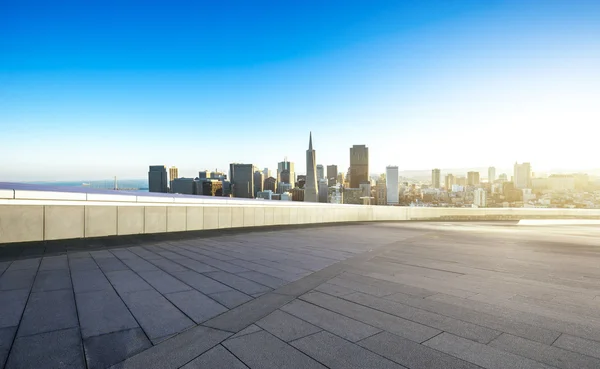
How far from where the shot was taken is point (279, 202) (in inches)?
611

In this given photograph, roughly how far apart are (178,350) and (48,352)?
121 centimetres

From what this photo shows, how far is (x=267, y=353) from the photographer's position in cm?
307

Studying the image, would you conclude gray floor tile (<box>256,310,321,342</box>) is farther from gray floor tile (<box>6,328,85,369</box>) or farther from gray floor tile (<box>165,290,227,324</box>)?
gray floor tile (<box>6,328,85,369</box>)

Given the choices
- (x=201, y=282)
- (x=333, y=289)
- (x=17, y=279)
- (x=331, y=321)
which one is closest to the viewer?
(x=331, y=321)

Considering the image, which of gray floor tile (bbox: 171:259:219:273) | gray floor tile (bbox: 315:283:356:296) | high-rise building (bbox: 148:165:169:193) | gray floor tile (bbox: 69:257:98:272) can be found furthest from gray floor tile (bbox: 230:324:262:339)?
high-rise building (bbox: 148:165:169:193)

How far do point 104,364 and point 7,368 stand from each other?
79cm

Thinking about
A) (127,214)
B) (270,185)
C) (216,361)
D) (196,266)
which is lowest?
(196,266)

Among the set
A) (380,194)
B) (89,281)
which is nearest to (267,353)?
(89,281)

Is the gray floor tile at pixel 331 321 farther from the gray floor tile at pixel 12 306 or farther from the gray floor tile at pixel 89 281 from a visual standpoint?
the gray floor tile at pixel 12 306

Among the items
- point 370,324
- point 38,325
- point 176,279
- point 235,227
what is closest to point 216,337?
point 370,324

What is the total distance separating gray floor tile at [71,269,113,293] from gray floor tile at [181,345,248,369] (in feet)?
9.52

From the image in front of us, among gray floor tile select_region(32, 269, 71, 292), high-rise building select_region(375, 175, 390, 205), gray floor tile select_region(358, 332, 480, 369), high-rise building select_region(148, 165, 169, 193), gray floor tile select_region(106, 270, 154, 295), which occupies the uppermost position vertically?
high-rise building select_region(148, 165, 169, 193)

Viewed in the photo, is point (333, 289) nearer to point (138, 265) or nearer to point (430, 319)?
point (430, 319)

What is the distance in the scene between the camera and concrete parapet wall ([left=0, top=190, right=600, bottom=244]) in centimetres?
841
